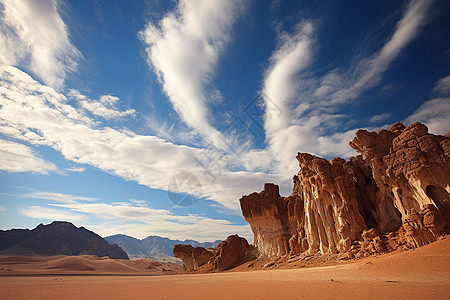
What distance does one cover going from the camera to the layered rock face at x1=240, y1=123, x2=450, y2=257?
2536 cm

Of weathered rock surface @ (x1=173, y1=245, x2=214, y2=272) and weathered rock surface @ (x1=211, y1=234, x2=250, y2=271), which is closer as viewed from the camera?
weathered rock surface @ (x1=211, y1=234, x2=250, y2=271)

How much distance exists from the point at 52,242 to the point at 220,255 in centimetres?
13760

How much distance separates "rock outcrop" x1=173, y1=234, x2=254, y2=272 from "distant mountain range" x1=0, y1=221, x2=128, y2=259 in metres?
110

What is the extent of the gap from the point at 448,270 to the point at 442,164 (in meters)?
15.5

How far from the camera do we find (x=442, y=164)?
25484mm

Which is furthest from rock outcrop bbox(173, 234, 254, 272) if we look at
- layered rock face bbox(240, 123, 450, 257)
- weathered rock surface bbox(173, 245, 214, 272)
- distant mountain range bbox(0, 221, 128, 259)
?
distant mountain range bbox(0, 221, 128, 259)

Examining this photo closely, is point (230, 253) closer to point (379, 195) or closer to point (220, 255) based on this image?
point (220, 255)

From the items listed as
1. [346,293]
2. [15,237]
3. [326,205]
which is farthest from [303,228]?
[15,237]

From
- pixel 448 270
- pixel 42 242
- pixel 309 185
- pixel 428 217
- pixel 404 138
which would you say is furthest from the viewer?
pixel 42 242

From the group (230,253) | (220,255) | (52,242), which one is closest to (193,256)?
(220,255)

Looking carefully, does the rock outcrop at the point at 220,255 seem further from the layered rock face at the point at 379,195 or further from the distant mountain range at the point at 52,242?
the distant mountain range at the point at 52,242

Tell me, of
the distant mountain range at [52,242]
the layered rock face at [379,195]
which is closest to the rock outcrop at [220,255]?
the layered rock face at [379,195]

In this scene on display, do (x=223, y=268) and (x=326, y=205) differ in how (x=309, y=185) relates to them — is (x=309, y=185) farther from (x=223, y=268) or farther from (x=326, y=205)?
(x=223, y=268)

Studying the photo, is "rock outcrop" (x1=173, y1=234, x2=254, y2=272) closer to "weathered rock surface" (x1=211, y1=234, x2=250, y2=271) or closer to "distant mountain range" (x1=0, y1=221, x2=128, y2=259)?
"weathered rock surface" (x1=211, y1=234, x2=250, y2=271)
